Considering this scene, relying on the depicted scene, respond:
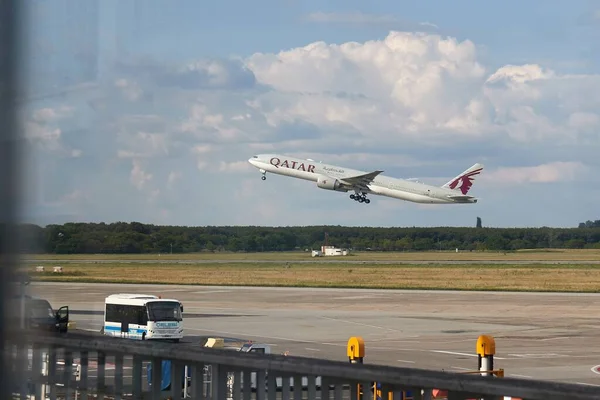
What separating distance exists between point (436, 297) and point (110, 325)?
29.3 meters

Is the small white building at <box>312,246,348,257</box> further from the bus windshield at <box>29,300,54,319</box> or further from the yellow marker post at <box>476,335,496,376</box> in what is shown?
the bus windshield at <box>29,300,54,319</box>

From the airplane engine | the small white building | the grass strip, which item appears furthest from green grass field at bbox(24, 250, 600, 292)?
the small white building

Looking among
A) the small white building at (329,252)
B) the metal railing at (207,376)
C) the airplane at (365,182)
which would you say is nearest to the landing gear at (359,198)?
the airplane at (365,182)

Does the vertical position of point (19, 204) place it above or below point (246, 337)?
above

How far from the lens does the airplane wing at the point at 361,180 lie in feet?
301

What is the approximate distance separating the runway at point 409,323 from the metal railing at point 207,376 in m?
3.39

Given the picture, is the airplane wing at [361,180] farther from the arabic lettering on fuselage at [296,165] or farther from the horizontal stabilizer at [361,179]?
the arabic lettering on fuselage at [296,165]

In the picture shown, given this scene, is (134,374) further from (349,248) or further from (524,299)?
(349,248)

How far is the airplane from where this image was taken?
88.7 m

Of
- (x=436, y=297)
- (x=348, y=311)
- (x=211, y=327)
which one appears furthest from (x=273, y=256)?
(x=211, y=327)

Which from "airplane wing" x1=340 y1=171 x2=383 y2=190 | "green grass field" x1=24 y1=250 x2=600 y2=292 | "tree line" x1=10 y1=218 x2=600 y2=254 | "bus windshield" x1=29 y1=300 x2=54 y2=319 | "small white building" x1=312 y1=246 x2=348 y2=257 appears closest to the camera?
"bus windshield" x1=29 y1=300 x2=54 y2=319

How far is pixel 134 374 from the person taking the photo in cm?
840

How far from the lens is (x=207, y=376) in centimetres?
859

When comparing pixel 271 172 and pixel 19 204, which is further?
pixel 271 172
